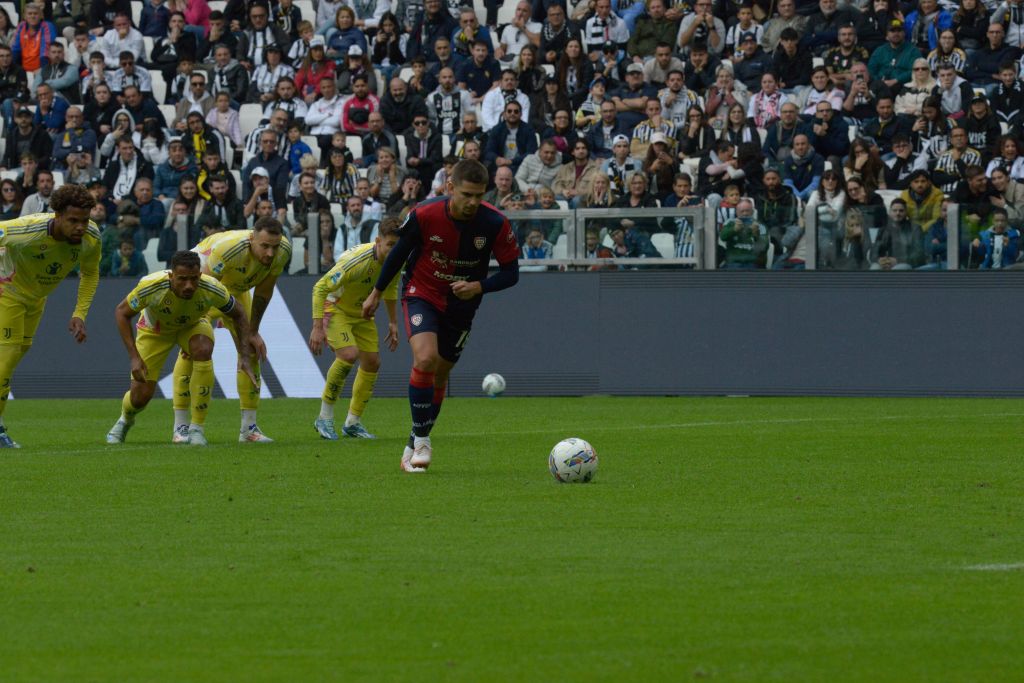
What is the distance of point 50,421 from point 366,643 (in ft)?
45.8

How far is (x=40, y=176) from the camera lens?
25969mm

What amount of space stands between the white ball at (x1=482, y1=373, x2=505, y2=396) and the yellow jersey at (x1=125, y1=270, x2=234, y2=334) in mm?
8529

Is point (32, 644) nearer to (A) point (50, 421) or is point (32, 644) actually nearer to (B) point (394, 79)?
(A) point (50, 421)

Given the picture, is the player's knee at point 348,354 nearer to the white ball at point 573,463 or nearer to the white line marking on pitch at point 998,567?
the white ball at point 573,463

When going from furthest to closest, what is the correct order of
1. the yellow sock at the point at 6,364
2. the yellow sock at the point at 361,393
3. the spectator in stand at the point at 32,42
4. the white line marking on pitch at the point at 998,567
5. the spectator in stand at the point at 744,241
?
the spectator in stand at the point at 32,42 < the spectator in stand at the point at 744,241 < the yellow sock at the point at 361,393 < the yellow sock at the point at 6,364 < the white line marking on pitch at the point at 998,567

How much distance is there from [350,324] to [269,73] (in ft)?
42.9

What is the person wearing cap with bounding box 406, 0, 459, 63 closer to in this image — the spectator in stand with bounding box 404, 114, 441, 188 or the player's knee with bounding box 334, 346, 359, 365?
the spectator in stand with bounding box 404, 114, 441, 188

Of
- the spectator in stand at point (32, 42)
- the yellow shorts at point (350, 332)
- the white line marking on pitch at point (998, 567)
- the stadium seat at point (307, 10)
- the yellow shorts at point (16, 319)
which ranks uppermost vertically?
the stadium seat at point (307, 10)

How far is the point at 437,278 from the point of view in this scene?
12023mm

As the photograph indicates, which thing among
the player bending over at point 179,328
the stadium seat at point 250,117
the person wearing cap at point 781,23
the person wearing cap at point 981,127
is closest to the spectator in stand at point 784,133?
the person wearing cap at point 981,127

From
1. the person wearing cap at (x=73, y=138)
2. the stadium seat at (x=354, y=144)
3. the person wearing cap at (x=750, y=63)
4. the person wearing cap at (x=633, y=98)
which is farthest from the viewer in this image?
the person wearing cap at (x=73, y=138)

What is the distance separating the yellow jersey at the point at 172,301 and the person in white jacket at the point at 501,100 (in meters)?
11.4

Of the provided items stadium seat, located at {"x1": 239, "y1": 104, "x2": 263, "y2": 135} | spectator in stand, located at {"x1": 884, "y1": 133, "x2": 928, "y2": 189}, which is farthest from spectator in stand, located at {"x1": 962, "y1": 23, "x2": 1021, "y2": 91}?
stadium seat, located at {"x1": 239, "y1": 104, "x2": 263, "y2": 135}

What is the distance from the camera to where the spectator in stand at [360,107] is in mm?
26656
